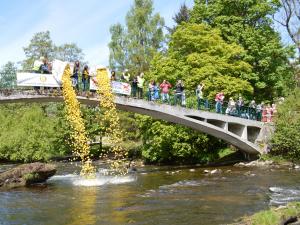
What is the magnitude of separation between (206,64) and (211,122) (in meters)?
4.53

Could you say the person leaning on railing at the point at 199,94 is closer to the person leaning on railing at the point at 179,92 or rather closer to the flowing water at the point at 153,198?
the person leaning on railing at the point at 179,92

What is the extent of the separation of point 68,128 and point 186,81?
1834 cm

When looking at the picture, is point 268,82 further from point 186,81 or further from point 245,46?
point 186,81

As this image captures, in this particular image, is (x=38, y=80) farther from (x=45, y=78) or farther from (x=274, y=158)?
(x=274, y=158)

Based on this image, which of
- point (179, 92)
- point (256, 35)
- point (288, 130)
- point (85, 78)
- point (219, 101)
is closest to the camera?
point (85, 78)

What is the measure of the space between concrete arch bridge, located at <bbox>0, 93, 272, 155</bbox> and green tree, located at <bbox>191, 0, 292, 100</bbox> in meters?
Answer: 5.20

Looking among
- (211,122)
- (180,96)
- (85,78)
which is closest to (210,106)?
(211,122)

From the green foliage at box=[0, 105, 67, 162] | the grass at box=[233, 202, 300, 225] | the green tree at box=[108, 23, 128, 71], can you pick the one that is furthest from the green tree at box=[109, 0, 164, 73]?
the grass at box=[233, 202, 300, 225]

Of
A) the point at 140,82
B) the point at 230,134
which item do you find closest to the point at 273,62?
the point at 230,134

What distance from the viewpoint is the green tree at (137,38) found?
58.1 metres

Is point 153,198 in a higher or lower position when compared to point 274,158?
lower

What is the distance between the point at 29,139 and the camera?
45.1 m

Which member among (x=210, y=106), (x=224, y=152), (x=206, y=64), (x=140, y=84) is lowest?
(x=224, y=152)

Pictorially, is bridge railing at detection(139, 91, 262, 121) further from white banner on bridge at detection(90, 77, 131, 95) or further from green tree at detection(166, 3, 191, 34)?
green tree at detection(166, 3, 191, 34)
